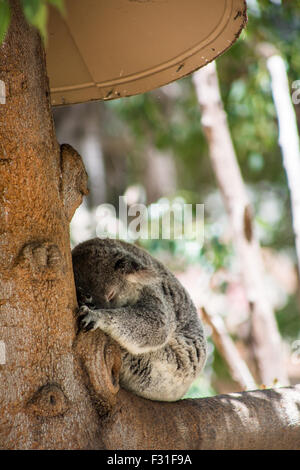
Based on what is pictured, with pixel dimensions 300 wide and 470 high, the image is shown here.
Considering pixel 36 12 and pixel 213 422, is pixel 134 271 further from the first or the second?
pixel 36 12

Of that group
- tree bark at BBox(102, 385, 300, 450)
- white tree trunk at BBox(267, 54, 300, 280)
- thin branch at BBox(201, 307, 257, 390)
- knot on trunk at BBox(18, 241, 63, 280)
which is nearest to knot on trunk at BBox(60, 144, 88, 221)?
knot on trunk at BBox(18, 241, 63, 280)

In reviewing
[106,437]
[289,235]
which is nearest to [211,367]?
[289,235]

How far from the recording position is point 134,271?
2.99 metres

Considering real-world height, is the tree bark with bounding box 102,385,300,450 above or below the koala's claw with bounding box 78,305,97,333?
below

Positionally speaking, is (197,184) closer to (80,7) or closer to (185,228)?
(185,228)

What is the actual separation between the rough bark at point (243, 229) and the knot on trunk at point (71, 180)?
3.07m

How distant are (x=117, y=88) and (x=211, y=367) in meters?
5.70

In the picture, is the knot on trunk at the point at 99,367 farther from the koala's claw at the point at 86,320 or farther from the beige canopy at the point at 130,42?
the beige canopy at the point at 130,42

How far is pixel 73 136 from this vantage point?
12.7 metres

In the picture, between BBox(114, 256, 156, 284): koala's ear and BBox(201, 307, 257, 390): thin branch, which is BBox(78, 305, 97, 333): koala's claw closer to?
BBox(114, 256, 156, 284): koala's ear

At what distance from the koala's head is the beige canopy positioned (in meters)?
0.96

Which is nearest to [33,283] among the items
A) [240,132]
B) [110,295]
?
[110,295]

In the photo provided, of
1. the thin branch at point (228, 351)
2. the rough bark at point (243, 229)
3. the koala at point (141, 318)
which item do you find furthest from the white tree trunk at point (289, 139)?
the koala at point (141, 318)

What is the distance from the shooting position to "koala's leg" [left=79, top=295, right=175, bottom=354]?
244 centimetres
